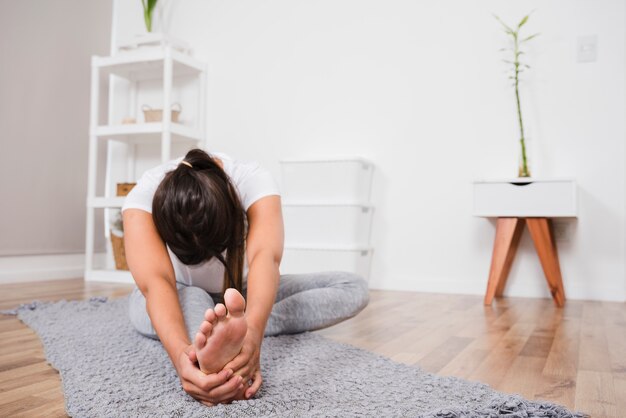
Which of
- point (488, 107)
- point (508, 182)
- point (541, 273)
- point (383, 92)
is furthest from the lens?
point (383, 92)

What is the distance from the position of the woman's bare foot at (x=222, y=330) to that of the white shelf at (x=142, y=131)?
2.31 meters

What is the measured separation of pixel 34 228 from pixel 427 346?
2296mm

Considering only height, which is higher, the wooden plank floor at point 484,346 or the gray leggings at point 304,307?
the gray leggings at point 304,307

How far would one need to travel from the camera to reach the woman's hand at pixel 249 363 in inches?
32.7

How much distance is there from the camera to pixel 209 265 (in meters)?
1.22

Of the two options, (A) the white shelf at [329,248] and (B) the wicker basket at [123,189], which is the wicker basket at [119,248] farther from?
(A) the white shelf at [329,248]

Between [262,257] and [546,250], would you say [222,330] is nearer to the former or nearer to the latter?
[262,257]

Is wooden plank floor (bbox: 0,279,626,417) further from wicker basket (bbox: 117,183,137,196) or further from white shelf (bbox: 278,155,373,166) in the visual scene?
wicker basket (bbox: 117,183,137,196)

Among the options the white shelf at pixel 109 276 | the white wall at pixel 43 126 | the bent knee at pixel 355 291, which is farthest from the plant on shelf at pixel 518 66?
the white wall at pixel 43 126

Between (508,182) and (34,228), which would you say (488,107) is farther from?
(34,228)

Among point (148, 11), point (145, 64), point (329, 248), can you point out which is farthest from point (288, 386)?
point (148, 11)

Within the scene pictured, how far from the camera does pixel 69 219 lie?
3.14 m

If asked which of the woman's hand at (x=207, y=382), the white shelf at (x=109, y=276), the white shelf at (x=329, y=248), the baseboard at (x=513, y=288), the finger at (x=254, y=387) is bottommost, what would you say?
the white shelf at (x=109, y=276)

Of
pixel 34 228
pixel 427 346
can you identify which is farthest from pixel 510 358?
pixel 34 228
